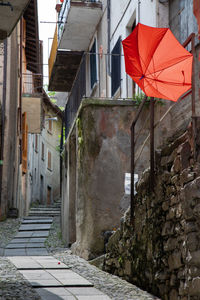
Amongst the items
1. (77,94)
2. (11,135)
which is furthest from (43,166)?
(77,94)

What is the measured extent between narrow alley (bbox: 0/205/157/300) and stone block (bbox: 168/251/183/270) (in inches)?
28.7

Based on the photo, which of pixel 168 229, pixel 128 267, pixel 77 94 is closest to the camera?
pixel 168 229

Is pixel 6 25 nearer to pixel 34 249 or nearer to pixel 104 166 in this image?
pixel 104 166

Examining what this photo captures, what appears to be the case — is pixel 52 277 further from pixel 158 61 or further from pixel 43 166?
pixel 43 166

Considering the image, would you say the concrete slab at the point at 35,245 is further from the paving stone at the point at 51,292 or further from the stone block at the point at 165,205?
the stone block at the point at 165,205

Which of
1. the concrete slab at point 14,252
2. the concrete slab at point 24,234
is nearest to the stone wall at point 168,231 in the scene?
the concrete slab at point 14,252

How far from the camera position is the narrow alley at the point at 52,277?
6.35m

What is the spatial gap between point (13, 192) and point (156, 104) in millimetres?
12677

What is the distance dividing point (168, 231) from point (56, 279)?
2440mm

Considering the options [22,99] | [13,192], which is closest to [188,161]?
[13,192]

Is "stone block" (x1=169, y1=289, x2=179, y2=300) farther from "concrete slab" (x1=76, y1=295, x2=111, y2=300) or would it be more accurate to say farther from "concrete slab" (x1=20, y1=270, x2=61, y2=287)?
"concrete slab" (x1=20, y1=270, x2=61, y2=287)

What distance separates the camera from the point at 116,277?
7836 millimetres

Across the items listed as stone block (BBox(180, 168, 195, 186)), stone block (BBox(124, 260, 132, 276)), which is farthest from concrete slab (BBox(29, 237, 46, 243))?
stone block (BBox(180, 168, 195, 186))

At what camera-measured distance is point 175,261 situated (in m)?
5.58
